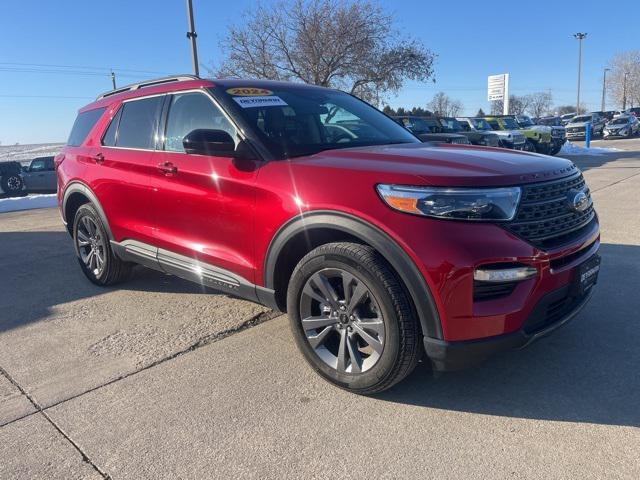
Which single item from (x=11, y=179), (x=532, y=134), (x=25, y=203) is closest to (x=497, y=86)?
(x=532, y=134)

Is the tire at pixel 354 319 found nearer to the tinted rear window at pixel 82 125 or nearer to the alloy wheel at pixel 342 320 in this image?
the alloy wheel at pixel 342 320

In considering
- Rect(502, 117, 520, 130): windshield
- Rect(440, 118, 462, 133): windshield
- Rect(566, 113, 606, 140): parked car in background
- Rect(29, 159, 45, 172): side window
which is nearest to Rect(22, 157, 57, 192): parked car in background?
Rect(29, 159, 45, 172): side window

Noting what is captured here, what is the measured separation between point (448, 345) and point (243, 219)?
4.90 ft

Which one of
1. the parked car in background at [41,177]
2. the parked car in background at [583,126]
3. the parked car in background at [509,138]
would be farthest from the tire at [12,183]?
the parked car in background at [583,126]

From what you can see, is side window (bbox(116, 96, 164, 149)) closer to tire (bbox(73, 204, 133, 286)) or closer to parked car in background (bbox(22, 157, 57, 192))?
tire (bbox(73, 204, 133, 286))

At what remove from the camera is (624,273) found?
485 cm

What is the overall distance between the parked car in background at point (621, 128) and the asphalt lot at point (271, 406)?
119ft

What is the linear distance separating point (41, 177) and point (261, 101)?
59.1 ft

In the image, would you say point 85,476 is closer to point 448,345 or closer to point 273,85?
point 448,345

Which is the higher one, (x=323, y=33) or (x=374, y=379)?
(x=323, y=33)

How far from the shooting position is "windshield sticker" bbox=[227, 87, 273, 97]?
12.0ft

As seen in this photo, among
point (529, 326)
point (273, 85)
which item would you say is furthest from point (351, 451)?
point (273, 85)

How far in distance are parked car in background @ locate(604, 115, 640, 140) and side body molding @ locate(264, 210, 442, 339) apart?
127ft

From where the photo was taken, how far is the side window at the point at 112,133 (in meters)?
4.67
